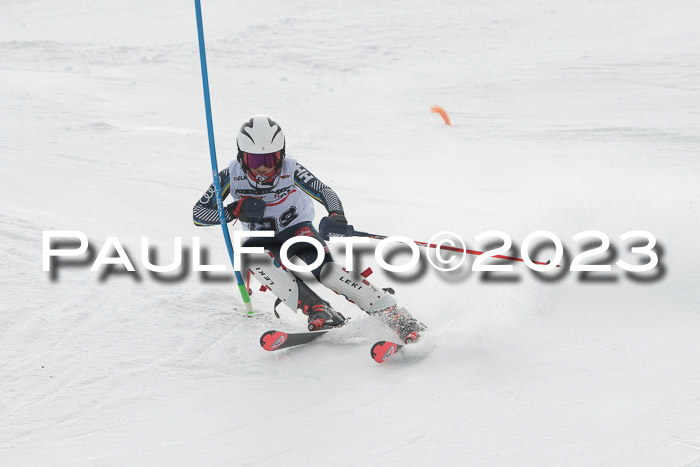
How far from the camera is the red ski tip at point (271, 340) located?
464 centimetres

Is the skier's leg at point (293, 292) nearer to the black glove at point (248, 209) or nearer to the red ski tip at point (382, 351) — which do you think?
the black glove at point (248, 209)

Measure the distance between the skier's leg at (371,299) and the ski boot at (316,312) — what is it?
13cm

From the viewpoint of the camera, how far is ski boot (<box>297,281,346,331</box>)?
16.0ft

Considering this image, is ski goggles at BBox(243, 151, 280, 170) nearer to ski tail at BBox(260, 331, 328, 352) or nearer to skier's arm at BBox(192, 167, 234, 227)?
skier's arm at BBox(192, 167, 234, 227)

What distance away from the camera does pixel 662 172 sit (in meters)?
9.13

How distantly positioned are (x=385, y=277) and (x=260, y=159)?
212cm

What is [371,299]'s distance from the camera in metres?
4.90

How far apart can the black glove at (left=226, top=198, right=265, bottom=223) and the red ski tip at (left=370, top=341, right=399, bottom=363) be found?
4.02 feet

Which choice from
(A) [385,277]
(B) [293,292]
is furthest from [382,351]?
(A) [385,277]

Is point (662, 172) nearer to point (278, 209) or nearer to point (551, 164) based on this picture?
point (551, 164)

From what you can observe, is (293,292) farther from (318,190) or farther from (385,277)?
(385,277)

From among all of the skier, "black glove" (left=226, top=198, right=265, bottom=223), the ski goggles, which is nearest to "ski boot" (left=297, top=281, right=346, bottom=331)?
the skier

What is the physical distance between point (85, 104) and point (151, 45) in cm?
594

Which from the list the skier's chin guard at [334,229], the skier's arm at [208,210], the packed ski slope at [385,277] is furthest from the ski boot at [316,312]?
the skier's arm at [208,210]
